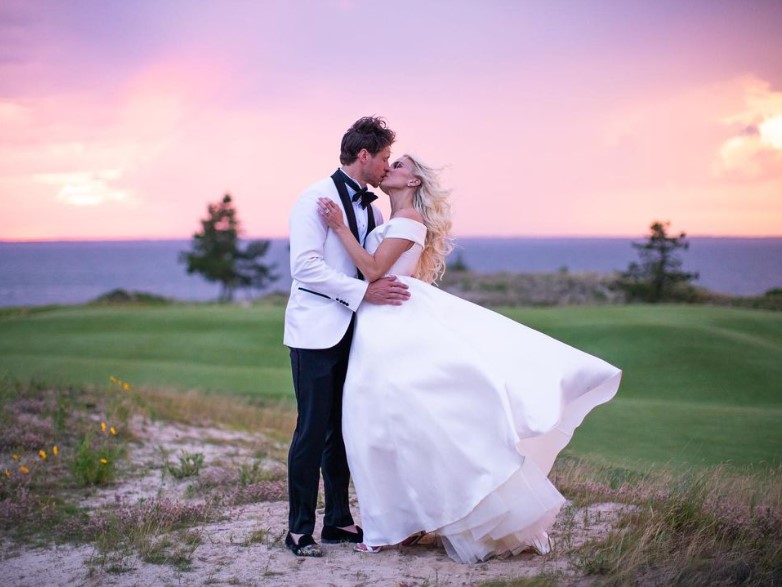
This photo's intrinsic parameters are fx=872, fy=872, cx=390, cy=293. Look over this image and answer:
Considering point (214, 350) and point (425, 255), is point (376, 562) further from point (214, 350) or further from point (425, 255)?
point (214, 350)

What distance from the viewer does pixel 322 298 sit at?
5.57 meters

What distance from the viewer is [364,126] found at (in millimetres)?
5629

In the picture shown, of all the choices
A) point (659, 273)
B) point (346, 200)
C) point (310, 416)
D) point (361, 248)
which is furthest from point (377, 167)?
point (659, 273)

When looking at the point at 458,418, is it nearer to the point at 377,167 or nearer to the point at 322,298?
the point at 322,298

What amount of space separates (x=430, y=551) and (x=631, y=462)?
3.59 m

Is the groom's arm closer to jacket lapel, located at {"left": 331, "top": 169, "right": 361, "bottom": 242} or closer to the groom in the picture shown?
the groom

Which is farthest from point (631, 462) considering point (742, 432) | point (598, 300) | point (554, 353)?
point (598, 300)

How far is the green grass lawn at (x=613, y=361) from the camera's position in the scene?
9.72 metres

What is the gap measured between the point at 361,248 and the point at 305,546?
1939 millimetres

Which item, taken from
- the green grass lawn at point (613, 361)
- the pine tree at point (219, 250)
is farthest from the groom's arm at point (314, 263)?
the pine tree at point (219, 250)

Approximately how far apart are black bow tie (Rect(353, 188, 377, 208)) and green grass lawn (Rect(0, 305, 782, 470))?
12.4 ft

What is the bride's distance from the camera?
16.6 feet

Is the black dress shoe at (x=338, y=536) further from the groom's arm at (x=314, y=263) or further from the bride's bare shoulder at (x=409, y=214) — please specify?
the bride's bare shoulder at (x=409, y=214)

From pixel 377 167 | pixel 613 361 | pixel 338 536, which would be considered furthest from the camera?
pixel 613 361
